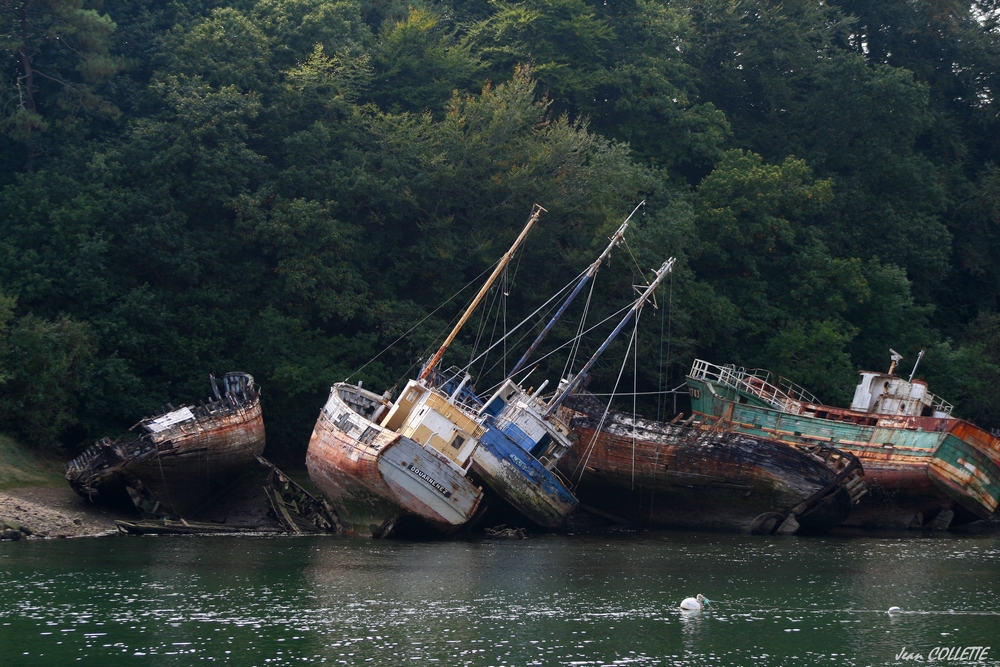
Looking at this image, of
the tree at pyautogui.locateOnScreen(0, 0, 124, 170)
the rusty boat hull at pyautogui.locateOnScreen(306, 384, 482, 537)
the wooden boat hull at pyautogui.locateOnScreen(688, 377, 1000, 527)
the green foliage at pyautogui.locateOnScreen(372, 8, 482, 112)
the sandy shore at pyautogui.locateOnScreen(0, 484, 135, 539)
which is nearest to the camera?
the sandy shore at pyautogui.locateOnScreen(0, 484, 135, 539)

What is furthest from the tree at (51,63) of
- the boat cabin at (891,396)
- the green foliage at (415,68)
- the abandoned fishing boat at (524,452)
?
the boat cabin at (891,396)

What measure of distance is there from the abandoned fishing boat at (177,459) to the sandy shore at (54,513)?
1.70 feet

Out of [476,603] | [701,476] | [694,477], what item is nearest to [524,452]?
[694,477]

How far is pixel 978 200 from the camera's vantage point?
2172 inches

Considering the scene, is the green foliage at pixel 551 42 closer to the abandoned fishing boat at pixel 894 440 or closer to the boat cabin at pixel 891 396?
the abandoned fishing boat at pixel 894 440

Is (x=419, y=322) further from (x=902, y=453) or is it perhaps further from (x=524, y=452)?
(x=902, y=453)

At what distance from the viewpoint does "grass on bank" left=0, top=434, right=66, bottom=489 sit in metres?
31.4

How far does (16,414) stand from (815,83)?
130ft

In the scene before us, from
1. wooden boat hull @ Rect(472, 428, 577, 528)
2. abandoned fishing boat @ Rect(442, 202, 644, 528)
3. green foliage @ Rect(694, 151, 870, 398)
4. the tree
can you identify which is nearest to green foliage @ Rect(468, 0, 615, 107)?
green foliage @ Rect(694, 151, 870, 398)

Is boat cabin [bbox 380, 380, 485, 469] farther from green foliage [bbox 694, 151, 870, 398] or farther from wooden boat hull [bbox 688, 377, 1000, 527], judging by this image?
green foliage [bbox 694, 151, 870, 398]

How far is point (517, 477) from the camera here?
1265 inches

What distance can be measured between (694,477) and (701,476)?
23 centimetres

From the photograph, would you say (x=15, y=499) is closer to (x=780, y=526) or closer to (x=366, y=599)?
(x=366, y=599)

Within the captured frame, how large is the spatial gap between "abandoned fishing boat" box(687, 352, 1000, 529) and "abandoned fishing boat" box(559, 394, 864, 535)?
1.65 m
